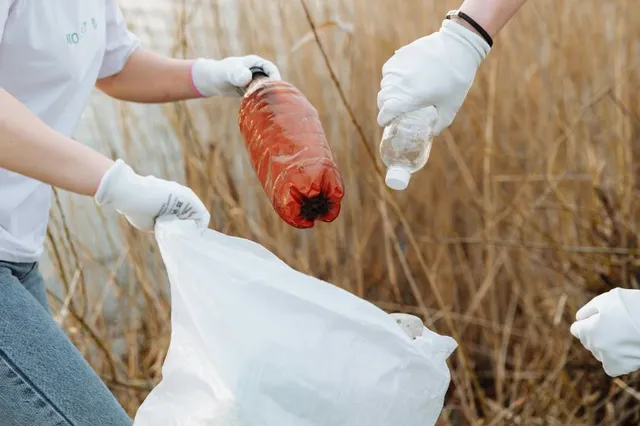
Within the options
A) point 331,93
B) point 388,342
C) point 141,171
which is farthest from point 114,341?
point 388,342

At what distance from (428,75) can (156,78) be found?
1.66ft

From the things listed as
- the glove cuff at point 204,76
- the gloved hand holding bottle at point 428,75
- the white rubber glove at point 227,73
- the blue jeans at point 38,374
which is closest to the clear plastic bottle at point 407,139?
the gloved hand holding bottle at point 428,75

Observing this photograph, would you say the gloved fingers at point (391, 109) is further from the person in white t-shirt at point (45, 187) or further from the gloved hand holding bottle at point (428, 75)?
the person in white t-shirt at point (45, 187)

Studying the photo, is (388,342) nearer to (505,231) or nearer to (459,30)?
(459,30)

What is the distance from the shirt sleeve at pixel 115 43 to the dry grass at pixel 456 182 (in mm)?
553

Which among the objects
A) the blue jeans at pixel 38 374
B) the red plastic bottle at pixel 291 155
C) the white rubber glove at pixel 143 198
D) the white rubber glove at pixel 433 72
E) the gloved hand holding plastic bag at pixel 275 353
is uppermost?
the white rubber glove at pixel 433 72

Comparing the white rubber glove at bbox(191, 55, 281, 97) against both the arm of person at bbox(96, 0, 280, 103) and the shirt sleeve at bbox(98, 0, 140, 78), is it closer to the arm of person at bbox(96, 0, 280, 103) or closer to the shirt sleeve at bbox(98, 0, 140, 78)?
the arm of person at bbox(96, 0, 280, 103)

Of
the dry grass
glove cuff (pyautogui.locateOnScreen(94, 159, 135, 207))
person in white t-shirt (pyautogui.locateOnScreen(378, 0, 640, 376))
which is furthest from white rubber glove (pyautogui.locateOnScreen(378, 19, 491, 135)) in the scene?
the dry grass

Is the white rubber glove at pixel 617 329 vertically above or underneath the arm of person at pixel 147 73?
underneath

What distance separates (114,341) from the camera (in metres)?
2.18

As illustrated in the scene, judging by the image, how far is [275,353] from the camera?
3.01ft

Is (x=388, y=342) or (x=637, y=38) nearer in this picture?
(x=388, y=342)

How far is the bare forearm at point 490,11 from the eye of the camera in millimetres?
1009

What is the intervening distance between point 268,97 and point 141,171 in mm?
1014
